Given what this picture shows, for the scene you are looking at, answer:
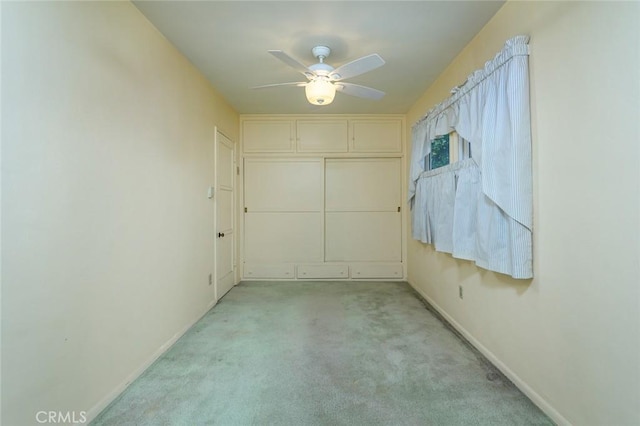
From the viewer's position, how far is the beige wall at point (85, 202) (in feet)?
3.78

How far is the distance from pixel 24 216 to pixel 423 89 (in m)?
3.56

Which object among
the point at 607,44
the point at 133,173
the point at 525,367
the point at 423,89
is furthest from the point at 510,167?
the point at 133,173

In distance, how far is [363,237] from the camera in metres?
4.30

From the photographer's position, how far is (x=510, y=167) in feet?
5.44

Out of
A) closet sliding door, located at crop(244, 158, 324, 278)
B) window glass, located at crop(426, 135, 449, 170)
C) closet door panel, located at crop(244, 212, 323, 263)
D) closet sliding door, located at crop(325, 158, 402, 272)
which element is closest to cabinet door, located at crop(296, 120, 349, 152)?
closet sliding door, located at crop(325, 158, 402, 272)

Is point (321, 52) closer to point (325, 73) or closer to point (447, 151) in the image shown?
point (325, 73)

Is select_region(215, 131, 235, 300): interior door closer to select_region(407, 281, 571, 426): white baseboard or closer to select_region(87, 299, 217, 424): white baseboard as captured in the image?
select_region(87, 299, 217, 424): white baseboard

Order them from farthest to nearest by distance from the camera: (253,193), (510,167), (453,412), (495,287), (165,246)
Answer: (253,193), (165,246), (495,287), (510,167), (453,412)

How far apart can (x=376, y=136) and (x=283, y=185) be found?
5.28 ft

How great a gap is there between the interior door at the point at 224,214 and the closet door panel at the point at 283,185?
15.1 inches

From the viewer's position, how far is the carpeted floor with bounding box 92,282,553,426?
152cm

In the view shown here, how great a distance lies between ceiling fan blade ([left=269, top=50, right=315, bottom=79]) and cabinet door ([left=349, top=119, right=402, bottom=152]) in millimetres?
2141

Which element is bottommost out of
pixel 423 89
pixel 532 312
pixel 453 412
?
pixel 453 412

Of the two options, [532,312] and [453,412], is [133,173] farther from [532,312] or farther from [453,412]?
[532,312]
